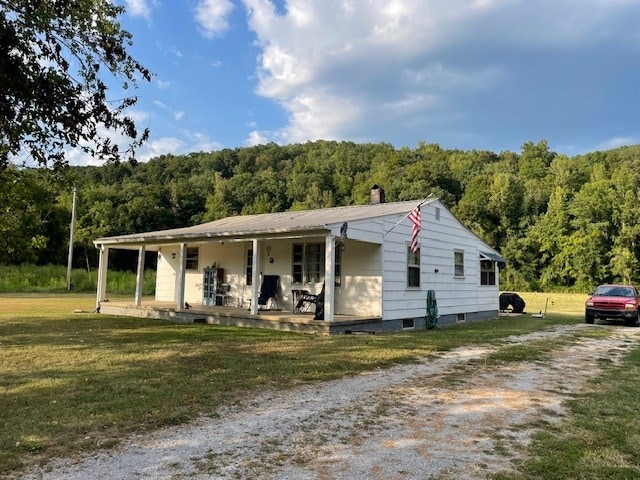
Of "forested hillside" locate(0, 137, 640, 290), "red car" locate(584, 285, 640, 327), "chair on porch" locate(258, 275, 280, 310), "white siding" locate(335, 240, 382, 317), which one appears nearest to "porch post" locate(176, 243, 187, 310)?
"chair on porch" locate(258, 275, 280, 310)

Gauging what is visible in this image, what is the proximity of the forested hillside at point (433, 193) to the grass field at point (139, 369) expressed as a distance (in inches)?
1325

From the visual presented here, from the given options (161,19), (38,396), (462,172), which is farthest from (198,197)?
(38,396)

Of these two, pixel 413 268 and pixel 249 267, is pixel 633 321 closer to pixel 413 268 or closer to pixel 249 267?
pixel 413 268

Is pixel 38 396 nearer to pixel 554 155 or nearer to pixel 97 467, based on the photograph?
pixel 97 467

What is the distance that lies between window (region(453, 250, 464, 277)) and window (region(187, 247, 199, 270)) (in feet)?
28.7

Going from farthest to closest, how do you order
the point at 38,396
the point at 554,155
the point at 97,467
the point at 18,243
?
the point at 554,155, the point at 18,243, the point at 38,396, the point at 97,467

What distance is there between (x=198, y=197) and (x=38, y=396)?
48.4 m

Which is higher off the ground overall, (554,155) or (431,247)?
(554,155)

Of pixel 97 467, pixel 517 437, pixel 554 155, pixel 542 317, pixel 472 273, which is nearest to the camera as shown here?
pixel 97 467

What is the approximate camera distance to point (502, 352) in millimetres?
9414

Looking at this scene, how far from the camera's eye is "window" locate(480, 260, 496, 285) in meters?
17.8

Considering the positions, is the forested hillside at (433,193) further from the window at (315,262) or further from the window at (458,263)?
the window at (315,262)

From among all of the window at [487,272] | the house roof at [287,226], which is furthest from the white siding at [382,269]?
the house roof at [287,226]

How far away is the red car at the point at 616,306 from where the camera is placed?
53.9 ft
